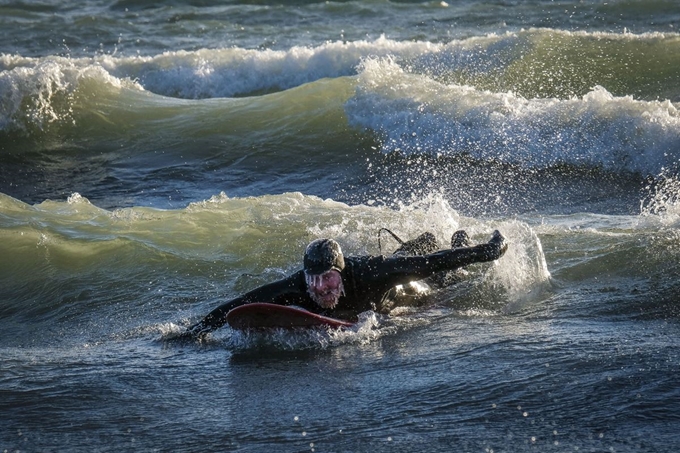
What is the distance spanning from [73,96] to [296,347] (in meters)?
13.2

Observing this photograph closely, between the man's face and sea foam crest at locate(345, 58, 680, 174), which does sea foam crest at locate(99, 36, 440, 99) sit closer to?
sea foam crest at locate(345, 58, 680, 174)

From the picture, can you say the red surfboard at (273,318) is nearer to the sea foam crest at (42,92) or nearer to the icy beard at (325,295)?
the icy beard at (325,295)

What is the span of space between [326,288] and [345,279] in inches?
10.2

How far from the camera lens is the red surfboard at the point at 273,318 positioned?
744 centimetres

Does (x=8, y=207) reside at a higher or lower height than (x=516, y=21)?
lower

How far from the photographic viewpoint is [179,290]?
31.4 ft

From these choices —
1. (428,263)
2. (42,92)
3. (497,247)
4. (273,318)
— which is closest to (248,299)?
(273,318)

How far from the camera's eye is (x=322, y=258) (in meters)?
7.62

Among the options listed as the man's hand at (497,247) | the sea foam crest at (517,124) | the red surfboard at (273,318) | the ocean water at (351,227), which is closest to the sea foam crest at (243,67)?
the ocean water at (351,227)

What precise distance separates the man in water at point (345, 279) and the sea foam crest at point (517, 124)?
22.2 ft

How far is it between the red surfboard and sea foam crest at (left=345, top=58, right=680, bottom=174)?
298 inches

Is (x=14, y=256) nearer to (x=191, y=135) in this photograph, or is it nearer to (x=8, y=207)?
(x=8, y=207)

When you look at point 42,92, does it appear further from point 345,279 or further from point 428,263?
point 428,263

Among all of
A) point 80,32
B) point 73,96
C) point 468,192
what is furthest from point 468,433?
point 80,32
